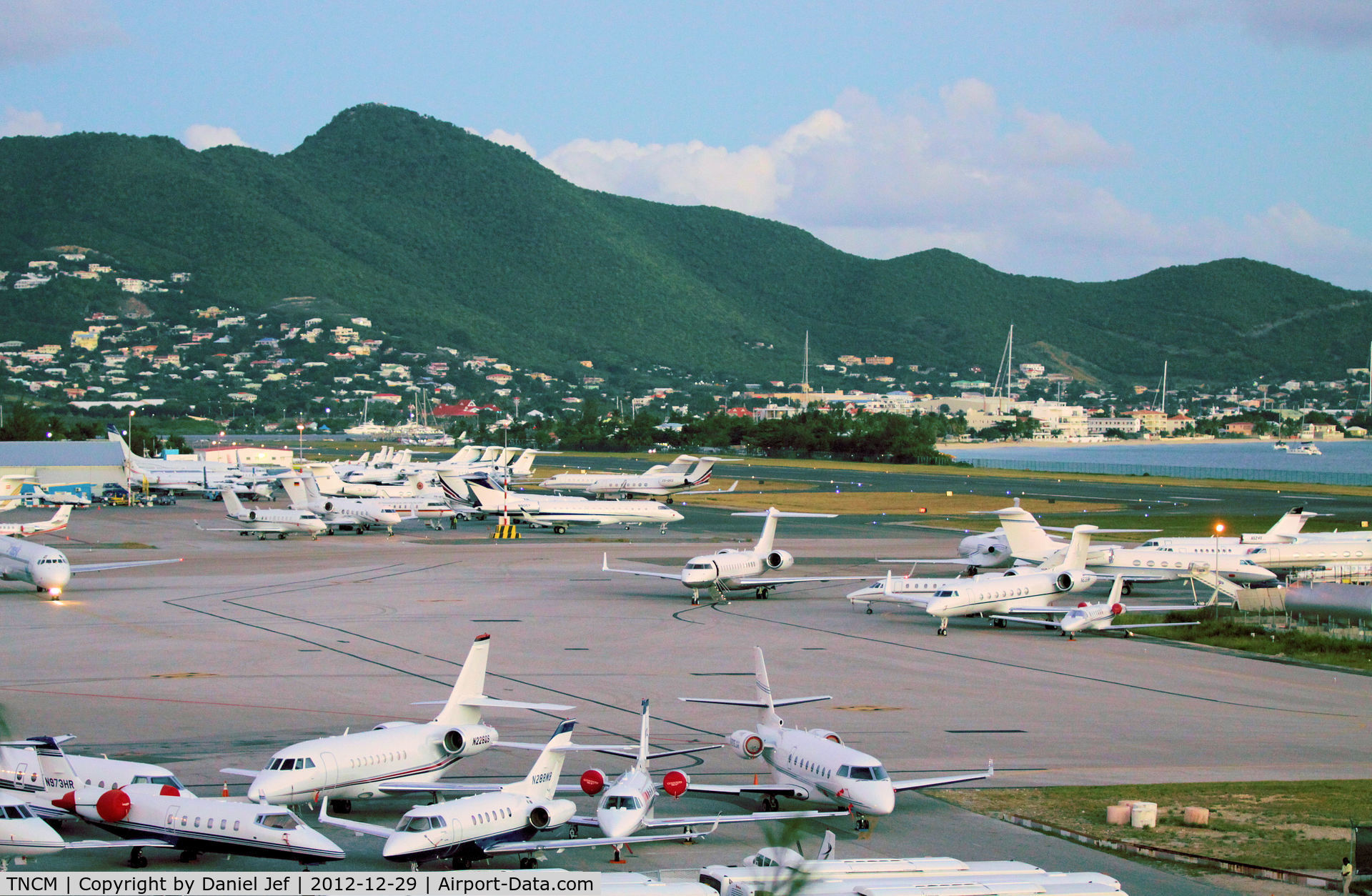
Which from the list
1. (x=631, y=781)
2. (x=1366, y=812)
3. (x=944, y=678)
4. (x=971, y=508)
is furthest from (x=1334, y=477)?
(x=631, y=781)

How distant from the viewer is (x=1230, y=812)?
26906mm

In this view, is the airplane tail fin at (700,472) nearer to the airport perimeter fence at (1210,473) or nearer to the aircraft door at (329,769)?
the airport perimeter fence at (1210,473)

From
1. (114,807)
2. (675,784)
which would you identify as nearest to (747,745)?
(675,784)

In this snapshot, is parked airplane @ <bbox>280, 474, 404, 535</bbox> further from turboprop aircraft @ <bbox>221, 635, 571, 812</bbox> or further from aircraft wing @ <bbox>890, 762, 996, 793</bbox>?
aircraft wing @ <bbox>890, 762, 996, 793</bbox>

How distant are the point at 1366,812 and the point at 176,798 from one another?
24.5m

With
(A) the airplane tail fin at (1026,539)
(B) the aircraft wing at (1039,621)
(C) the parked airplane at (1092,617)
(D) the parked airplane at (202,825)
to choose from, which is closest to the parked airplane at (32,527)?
(A) the airplane tail fin at (1026,539)

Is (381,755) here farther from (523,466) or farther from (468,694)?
(523,466)

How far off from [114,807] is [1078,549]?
150ft

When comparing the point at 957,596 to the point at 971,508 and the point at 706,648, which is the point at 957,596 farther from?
the point at 971,508

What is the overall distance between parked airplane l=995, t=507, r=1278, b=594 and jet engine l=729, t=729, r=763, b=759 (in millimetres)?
35999

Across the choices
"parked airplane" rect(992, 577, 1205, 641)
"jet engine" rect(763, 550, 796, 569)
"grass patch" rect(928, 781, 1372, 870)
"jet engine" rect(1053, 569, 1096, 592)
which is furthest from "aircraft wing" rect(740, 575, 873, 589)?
"grass patch" rect(928, 781, 1372, 870)

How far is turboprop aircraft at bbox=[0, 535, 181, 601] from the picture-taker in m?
58.7

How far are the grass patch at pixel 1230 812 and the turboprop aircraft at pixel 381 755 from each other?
428 inches

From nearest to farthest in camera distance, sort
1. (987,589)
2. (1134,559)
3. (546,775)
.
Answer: (546,775)
(987,589)
(1134,559)
